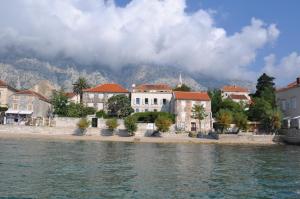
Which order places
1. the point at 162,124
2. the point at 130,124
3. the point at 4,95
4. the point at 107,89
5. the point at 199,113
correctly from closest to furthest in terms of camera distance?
the point at 130,124 < the point at 162,124 < the point at 199,113 < the point at 4,95 < the point at 107,89

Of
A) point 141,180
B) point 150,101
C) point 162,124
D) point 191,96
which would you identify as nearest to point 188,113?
point 191,96

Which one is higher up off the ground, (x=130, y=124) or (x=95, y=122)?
(x=95, y=122)

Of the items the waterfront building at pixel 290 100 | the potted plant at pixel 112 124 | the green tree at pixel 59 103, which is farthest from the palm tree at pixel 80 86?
the waterfront building at pixel 290 100

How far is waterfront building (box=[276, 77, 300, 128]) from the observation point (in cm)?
7062

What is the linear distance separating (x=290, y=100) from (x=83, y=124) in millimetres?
40456

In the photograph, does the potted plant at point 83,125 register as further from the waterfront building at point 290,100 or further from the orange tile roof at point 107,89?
the waterfront building at point 290,100

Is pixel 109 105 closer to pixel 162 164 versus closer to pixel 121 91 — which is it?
pixel 121 91

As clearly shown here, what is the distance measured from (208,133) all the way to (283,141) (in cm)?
1355

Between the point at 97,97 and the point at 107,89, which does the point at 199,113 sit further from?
the point at 97,97

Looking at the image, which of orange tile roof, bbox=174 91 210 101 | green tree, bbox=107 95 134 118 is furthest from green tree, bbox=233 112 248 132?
green tree, bbox=107 95 134 118

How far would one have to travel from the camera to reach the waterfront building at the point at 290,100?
7062 cm

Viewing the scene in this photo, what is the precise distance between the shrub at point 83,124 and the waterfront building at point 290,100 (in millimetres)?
38019

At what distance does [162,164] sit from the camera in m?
30.0

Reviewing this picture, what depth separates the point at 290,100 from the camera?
242 ft
